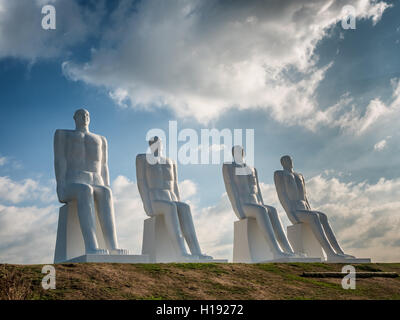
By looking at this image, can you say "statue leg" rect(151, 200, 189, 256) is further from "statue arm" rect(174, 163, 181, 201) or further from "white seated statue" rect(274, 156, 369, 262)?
"white seated statue" rect(274, 156, 369, 262)

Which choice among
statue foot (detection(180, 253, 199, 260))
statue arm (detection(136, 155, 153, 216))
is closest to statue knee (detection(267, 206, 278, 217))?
statue foot (detection(180, 253, 199, 260))

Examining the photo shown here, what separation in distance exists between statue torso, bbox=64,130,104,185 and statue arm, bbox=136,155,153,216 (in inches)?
60.3

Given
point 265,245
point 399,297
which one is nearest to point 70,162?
point 265,245

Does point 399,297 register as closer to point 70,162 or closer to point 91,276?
point 91,276

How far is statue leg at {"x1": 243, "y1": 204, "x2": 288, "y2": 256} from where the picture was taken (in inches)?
597

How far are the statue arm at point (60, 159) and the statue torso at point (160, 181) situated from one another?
258 cm

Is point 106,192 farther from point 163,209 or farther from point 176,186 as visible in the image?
point 176,186

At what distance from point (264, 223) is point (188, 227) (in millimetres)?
2762

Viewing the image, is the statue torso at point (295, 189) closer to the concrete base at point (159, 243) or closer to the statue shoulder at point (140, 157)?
the concrete base at point (159, 243)

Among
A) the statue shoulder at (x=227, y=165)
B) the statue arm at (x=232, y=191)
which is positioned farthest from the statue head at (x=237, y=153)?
the statue arm at (x=232, y=191)

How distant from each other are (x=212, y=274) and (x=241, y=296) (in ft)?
4.79

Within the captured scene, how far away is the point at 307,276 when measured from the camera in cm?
1240
